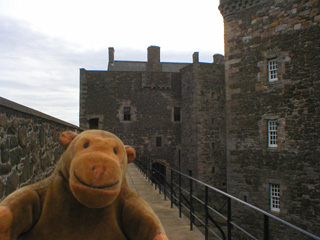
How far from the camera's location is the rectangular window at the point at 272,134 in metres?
13.0

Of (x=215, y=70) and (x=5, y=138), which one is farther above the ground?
(x=215, y=70)

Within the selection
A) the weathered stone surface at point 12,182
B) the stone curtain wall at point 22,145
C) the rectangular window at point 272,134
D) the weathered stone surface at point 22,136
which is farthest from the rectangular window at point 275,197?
the weathered stone surface at point 12,182

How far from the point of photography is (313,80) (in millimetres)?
11562

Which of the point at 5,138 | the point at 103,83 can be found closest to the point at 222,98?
the point at 103,83

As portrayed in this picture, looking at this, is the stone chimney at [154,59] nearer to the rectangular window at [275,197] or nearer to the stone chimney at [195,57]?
the stone chimney at [195,57]

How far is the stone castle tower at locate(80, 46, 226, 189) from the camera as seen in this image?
25.5 metres

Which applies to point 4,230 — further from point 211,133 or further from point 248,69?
point 211,133

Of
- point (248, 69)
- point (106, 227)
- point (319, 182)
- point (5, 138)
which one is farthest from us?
point (248, 69)

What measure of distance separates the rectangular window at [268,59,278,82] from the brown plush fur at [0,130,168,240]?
40.4 ft

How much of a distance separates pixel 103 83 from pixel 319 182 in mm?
21503

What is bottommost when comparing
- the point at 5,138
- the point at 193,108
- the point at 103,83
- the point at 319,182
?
the point at 319,182

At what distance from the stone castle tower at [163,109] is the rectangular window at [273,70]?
486 inches

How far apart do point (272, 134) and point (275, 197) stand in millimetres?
2889


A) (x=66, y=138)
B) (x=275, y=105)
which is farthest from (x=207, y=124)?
(x=66, y=138)
